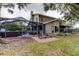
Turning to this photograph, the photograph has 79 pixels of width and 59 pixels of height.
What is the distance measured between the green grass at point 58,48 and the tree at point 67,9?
0.22 metres

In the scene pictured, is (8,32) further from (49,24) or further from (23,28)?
(49,24)

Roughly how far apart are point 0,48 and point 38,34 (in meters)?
0.43

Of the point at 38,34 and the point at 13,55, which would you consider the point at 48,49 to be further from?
the point at 13,55

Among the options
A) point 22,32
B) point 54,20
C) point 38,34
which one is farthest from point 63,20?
point 22,32

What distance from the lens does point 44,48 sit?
2285 millimetres

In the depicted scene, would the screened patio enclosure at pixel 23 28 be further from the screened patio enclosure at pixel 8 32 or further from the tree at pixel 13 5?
the tree at pixel 13 5

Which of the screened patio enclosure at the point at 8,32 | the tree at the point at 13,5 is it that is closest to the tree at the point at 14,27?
the screened patio enclosure at the point at 8,32

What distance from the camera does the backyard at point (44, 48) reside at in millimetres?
2275

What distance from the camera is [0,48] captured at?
2277 millimetres

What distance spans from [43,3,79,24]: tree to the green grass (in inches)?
8.8

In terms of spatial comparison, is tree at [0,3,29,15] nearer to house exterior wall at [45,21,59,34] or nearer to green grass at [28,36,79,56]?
house exterior wall at [45,21,59,34]

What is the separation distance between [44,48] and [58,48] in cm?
15

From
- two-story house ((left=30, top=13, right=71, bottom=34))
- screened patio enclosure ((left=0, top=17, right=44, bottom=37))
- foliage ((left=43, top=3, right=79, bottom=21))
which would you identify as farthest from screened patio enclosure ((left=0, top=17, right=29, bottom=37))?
foliage ((left=43, top=3, right=79, bottom=21))

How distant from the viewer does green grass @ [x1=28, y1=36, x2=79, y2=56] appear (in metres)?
2.28
